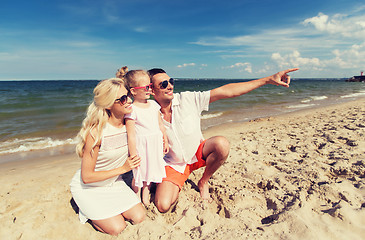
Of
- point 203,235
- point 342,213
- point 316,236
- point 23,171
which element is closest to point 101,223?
point 203,235

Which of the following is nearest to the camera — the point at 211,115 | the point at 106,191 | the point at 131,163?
the point at 131,163

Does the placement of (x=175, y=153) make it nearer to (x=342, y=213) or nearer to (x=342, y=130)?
(x=342, y=213)

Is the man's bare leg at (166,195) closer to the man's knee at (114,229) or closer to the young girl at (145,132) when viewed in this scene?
the young girl at (145,132)

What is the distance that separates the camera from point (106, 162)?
8.73 feet

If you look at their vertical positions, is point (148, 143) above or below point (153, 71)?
below

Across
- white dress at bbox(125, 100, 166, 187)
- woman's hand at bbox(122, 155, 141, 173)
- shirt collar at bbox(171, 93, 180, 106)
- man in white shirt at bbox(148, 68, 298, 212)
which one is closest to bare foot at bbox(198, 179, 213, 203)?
man in white shirt at bbox(148, 68, 298, 212)

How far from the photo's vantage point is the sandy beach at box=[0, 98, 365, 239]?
2149mm

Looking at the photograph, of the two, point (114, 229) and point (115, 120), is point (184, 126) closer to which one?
point (115, 120)

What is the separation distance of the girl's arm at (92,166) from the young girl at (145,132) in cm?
16

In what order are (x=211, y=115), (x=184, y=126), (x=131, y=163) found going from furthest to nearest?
(x=211, y=115), (x=184, y=126), (x=131, y=163)

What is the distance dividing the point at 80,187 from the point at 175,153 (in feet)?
4.32

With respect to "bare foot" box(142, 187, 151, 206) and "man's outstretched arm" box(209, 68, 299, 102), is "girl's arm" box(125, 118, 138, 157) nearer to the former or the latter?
"bare foot" box(142, 187, 151, 206)

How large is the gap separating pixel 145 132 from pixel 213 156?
3.43 feet

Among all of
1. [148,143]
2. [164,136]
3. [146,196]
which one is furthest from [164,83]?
[146,196]
